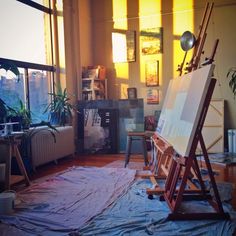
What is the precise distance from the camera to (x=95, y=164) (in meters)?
4.90

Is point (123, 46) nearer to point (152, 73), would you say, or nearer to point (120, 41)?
point (120, 41)

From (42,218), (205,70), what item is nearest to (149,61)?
(205,70)

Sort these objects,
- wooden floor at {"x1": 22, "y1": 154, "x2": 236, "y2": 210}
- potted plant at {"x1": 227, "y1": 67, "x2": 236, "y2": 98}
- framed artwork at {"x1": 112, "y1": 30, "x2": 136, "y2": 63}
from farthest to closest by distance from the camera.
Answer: framed artwork at {"x1": 112, "y1": 30, "x2": 136, "y2": 63}, potted plant at {"x1": 227, "y1": 67, "x2": 236, "y2": 98}, wooden floor at {"x1": 22, "y1": 154, "x2": 236, "y2": 210}

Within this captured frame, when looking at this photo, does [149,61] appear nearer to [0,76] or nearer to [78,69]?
[78,69]

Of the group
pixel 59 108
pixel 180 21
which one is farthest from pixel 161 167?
pixel 180 21

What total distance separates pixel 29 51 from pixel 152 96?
2703mm

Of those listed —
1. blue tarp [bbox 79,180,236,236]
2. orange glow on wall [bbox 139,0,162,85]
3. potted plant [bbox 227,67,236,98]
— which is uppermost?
orange glow on wall [bbox 139,0,162,85]

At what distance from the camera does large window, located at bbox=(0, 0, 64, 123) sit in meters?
4.63

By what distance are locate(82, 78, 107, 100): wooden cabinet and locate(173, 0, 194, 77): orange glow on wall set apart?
65.8 inches

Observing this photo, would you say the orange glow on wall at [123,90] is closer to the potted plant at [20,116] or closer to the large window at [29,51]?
the large window at [29,51]

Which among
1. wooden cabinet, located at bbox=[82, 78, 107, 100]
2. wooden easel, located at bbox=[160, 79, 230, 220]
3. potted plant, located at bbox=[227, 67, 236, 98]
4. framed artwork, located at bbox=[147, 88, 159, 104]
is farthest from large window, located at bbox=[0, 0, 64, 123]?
potted plant, located at bbox=[227, 67, 236, 98]

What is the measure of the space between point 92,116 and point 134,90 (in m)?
1.16

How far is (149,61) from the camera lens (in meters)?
6.22

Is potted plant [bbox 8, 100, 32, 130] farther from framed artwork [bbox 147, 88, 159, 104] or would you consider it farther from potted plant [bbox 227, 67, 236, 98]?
potted plant [bbox 227, 67, 236, 98]
